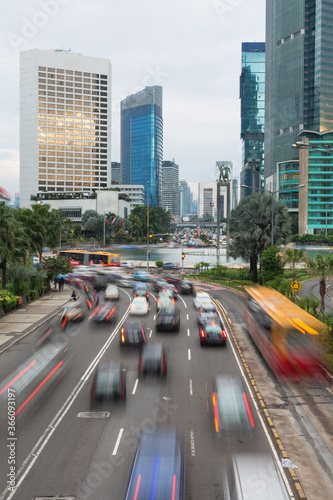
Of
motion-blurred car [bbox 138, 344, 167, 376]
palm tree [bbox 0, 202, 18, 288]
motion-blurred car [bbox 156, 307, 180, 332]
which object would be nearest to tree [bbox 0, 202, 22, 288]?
palm tree [bbox 0, 202, 18, 288]

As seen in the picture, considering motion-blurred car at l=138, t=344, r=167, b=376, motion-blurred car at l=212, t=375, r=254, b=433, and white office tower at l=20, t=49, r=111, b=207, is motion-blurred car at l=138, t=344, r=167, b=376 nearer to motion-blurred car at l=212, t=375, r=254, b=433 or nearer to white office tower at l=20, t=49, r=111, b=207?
motion-blurred car at l=212, t=375, r=254, b=433

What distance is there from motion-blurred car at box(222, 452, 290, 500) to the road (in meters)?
0.32

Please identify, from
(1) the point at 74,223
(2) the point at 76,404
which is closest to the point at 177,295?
(2) the point at 76,404

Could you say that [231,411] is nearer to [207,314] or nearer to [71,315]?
[207,314]

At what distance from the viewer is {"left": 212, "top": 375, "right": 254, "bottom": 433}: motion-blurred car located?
14.6 meters

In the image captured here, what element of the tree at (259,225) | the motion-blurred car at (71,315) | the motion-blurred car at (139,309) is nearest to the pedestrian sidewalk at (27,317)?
the motion-blurred car at (71,315)

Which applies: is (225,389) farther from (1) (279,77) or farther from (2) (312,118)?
(1) (279,77)

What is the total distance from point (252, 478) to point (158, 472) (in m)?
2.61

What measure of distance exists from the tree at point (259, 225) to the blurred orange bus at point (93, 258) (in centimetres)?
3108

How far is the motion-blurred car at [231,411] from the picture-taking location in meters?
14.6

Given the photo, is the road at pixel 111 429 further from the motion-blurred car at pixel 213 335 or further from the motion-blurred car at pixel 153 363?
the motion-blurred car at pixel 213 335

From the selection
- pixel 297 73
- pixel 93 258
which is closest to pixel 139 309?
pixel 93 258

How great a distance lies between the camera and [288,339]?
19.7 m

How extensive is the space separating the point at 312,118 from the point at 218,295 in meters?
158
